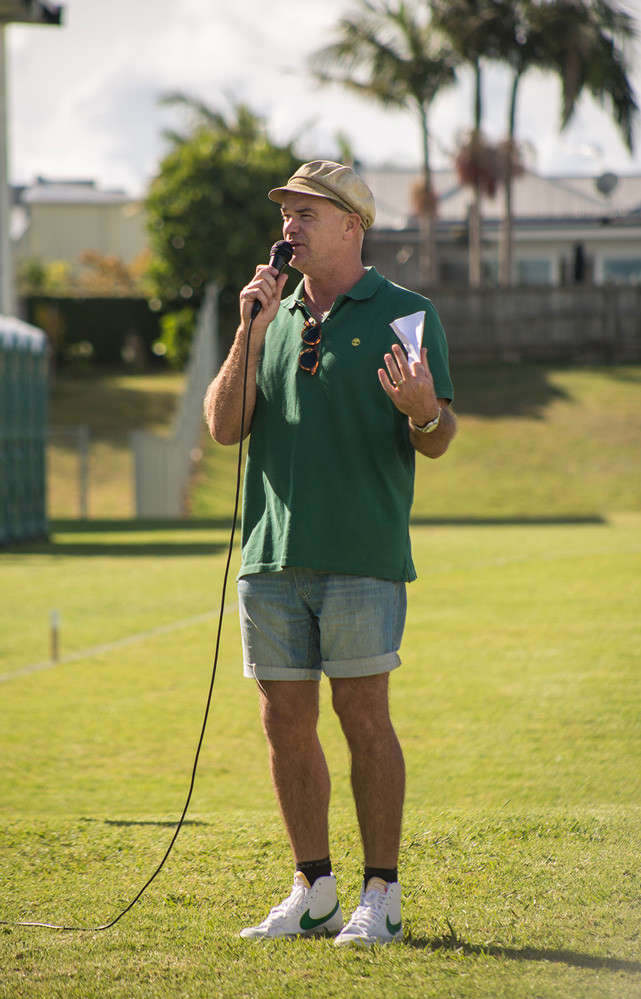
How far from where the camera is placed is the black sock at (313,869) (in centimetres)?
377

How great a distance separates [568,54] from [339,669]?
110ft

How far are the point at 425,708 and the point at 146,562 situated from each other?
7993mm

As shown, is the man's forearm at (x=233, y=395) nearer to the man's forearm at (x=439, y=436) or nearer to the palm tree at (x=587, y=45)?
the man's forearm at (x=439, y=436)

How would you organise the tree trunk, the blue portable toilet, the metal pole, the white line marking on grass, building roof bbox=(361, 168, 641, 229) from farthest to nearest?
building roof bbox=(361, 168, 641, 229) < the tree trunk < the metal pole < the blue portable toilet < the white line marking on grass

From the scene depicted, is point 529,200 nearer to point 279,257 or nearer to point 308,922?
point 279,257

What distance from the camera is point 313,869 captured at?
3.78 metres

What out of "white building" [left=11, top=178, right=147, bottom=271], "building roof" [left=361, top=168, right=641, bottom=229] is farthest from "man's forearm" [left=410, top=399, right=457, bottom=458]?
"white building" [left=11, top=178, right=147, bottom=271]

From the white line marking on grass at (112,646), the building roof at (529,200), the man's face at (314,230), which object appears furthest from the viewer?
the building roof at (529,200)

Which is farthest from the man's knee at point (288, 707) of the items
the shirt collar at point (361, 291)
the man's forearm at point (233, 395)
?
the shirt collar at point (361, 291)

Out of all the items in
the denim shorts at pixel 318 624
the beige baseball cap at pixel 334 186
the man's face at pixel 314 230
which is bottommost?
the denim shorts at pixel 318 624

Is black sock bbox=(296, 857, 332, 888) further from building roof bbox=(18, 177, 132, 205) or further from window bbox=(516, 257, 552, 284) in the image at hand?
building roof bbox=(18, 177, 132, 205)

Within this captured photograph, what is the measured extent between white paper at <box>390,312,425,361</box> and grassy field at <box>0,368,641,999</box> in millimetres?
1756

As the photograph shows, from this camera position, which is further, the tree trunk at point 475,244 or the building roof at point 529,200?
the building roof at point 529,200

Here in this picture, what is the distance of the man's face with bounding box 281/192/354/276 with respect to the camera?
3.81 metres
